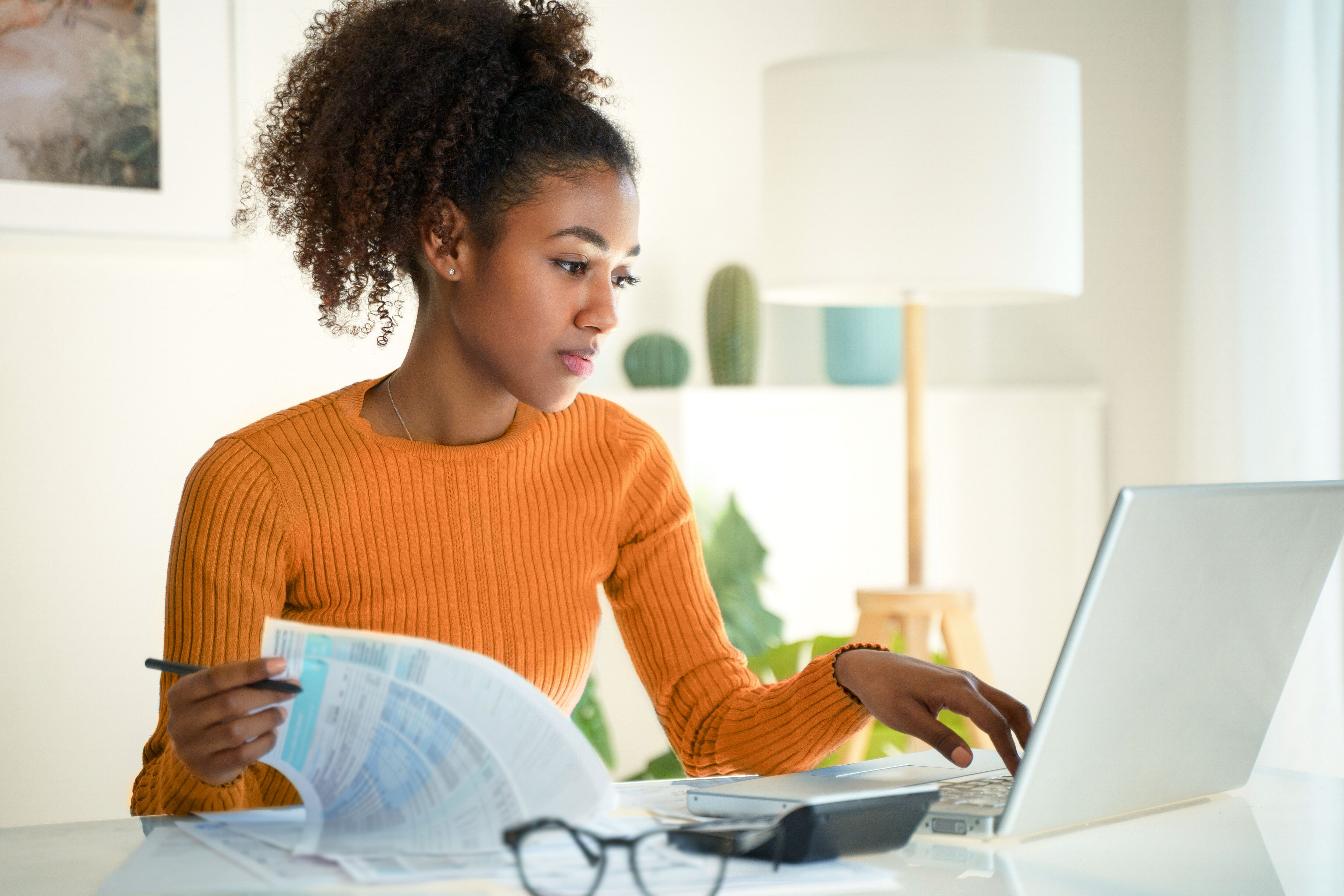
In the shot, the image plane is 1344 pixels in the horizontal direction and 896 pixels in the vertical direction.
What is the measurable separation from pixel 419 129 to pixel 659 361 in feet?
4.35

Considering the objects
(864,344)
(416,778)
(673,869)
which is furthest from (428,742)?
(864,344)

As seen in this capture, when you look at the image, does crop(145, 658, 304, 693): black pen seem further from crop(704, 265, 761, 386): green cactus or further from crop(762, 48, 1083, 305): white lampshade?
crop(704, 265, 761, 386): green cactus

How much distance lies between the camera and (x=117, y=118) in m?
2.03

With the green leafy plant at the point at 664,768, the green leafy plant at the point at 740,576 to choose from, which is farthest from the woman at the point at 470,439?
the green leafy plant at the point at 740,576

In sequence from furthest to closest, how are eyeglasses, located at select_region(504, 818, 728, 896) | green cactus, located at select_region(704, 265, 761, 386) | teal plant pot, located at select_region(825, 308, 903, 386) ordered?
teal plant pot, located at select_region(825, 308, 903, 386)
green cactus, located at select_region(704, 265, 761, 386)
eyeglasses, located at select_region(504, 818, 728, 896)

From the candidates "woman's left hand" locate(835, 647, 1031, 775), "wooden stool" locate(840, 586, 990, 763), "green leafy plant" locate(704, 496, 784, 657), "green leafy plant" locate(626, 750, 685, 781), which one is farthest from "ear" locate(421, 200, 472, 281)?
"green leafy plant" locate(704, 496, 784, 657)

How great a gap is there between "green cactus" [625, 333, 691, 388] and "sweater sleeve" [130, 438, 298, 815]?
1.36 metres

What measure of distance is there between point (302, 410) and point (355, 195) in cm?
20

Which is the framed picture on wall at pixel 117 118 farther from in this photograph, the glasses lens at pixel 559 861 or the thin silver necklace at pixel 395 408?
the glasses lens at pixel 559 861

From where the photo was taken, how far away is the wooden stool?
193 cm

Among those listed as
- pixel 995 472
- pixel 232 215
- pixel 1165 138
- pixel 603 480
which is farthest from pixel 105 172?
pixel 1165 138

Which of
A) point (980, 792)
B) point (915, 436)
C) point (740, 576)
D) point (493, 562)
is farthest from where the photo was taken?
point (740, 576)

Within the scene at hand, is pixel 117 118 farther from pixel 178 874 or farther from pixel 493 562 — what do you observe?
pixel 178 874

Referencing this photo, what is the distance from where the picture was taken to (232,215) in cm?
210
